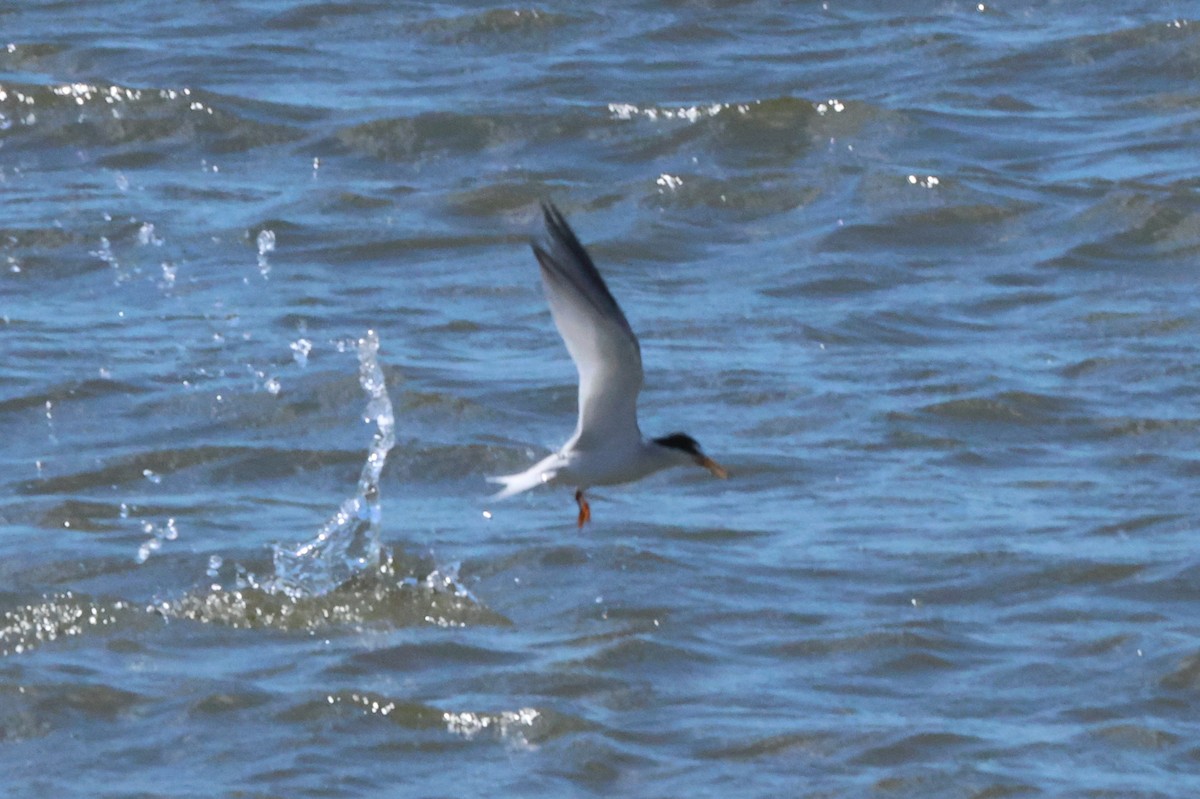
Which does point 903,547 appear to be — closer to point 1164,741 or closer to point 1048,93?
point 1164,741

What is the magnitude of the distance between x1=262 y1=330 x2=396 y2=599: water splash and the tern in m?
0.94

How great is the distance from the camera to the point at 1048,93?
14305mm

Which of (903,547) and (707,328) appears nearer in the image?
(903,547)

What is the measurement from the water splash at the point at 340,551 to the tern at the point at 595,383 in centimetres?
94

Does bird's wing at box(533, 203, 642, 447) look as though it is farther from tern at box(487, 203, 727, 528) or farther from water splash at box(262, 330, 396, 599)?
water splash at box(262, 330, 396, 599)

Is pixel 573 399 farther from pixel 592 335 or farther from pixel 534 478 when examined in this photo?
pixel 592 335

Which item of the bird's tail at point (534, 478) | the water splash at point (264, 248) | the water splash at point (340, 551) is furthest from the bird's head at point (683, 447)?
the water splash at point (264, 248)

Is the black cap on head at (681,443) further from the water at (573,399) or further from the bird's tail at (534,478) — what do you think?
the water at (573,399)

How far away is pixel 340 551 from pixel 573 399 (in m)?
1.84

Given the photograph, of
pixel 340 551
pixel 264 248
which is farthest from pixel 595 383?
pixel 264 248

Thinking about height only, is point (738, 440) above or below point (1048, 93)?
below

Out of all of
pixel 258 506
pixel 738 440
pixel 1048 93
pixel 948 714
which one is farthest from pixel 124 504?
pixel 1048 93

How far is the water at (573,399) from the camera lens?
7363 mm

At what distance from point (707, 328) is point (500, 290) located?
1077mm
